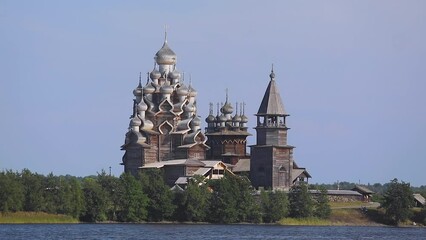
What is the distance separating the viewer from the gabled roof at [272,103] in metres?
113

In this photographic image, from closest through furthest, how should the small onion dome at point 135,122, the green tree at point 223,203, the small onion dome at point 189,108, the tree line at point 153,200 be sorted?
the tree line at point 153,200
the green tree at point 223,203
the small onion dome at point 135,122
the small onion dome at point 189,108

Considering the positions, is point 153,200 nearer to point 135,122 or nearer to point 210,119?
point 135,122

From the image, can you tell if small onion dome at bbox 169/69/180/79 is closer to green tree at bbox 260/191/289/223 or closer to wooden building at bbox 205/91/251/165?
wooden building at bbox 205/91/251/165

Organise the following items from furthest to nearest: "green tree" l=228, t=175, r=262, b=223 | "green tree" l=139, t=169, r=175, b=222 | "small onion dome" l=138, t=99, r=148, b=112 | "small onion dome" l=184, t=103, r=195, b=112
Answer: "small onion dome" l=184, t=103, r=195, b=112, "small onion dome" l=138, t=99, r=148, b=112, "green tree" l=228, t=175, r=262, b=223, "green tree" l=139, t=169, r=175, b=222

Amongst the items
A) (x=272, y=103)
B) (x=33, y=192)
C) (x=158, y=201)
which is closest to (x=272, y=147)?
(x=272, y=103)

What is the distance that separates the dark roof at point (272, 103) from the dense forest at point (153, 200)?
7.70 meters

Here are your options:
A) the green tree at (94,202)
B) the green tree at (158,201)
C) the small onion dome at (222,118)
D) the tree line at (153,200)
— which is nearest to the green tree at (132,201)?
the tree line at (153,200)

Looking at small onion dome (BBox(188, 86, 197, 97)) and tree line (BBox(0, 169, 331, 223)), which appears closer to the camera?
tree line (BBox(0, 169, 331, 223))

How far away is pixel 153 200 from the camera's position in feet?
337

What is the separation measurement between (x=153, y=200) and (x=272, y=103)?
48.9 feet

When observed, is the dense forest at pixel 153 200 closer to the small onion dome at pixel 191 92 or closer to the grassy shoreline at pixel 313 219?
the grassy shoreline at pixel 313 219

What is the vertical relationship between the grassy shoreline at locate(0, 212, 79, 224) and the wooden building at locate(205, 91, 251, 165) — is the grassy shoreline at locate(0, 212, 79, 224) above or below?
below

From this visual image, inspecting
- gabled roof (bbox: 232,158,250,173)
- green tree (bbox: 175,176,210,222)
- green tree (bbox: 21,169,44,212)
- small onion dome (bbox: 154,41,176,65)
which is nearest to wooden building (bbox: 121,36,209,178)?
small onion dome (bbox: 154,41,176,65)

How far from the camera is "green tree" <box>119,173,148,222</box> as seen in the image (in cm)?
10062
